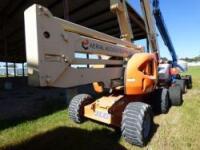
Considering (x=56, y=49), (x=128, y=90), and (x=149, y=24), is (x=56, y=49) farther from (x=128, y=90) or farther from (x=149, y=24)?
(x=149, y=24)

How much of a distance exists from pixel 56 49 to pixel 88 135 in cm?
265

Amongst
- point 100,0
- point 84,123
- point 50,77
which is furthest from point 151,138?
point 100,0

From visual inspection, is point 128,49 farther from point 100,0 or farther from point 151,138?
point 100,0

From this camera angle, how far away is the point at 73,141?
499cm

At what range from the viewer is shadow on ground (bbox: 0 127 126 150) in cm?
469

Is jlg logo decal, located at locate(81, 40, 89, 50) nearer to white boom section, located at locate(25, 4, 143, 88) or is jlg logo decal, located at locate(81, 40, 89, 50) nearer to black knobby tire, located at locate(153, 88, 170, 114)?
white boom section, located at locate(25, 4, 143, 88)

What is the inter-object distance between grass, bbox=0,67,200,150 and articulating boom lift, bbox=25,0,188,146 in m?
0.32

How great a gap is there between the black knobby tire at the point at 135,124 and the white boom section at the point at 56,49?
2.87ft

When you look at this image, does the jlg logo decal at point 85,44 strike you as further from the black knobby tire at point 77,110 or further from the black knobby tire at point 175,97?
the black knobby tire at point 175,97

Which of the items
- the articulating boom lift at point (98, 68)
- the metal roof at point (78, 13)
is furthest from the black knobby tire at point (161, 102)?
the metal roof at point (78, 13)

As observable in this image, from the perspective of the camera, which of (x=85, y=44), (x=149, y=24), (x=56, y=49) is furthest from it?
(x=149, y=24)

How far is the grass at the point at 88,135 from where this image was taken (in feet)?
15.6

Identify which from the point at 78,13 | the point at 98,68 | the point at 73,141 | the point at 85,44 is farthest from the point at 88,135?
the point at 78,13

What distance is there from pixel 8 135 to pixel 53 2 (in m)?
9.34
